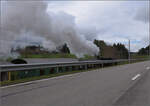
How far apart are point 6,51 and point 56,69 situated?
4096 millimetres

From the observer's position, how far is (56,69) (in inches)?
542

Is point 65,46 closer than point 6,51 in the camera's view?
No

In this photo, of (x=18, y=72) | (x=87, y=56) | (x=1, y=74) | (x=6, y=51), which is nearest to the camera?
(x=1, y=74)

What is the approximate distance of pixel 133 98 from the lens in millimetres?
5699

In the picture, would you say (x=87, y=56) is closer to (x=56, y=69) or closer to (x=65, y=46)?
(x=65, y=46)

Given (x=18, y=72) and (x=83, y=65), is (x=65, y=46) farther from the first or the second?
(x=18, y=72)

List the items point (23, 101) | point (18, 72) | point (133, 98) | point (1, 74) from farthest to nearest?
point (18, 72), point (1, 74), point (133, 98), point (23, 101)

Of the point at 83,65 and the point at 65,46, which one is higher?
the point at 65,46

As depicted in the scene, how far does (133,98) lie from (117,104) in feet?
3.33

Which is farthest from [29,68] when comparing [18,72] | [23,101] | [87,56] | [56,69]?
[87,56]

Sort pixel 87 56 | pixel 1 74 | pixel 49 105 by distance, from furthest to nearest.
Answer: pixel 87 56, pixel 1 74, pixel 49 105

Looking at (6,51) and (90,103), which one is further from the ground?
(6,51)

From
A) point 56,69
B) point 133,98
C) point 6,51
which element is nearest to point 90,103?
point 133,98

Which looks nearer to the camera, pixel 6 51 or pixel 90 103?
pixel 90 103
